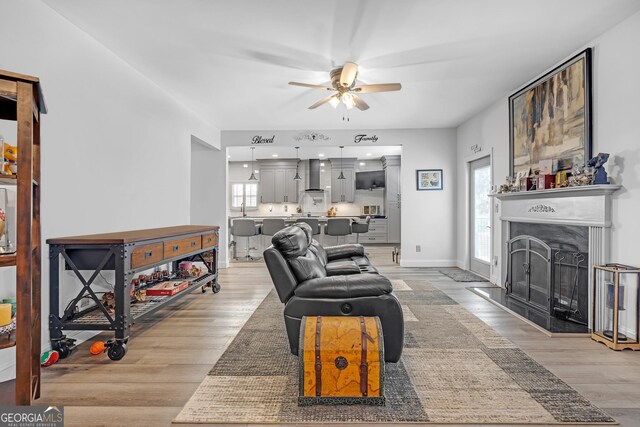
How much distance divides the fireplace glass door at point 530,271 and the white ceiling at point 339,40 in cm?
198

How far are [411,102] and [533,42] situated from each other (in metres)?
1.82

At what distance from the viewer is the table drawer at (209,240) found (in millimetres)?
4086

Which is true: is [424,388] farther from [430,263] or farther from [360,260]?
[430,263]

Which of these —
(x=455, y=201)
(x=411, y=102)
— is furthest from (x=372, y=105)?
(x=455, y=201)

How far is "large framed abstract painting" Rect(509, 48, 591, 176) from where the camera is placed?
3119 mm

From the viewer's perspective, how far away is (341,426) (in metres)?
1.66

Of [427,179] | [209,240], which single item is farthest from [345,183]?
[209,240]

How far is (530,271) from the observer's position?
381 centimetres

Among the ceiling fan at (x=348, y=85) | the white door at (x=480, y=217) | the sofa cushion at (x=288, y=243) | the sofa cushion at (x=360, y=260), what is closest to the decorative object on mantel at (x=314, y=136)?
the ceiling fan at (x=348, y=85)

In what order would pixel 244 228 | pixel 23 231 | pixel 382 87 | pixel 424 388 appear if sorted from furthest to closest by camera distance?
1. pixel 244 228
2. pixel 382 87
3. pixel 424 388
4. pixel 23 231

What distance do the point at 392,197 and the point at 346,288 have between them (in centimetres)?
799

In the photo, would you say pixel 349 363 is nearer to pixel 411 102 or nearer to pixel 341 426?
pixel 341 426

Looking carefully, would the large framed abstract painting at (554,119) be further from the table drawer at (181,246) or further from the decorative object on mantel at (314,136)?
the table drawer at (181,246)

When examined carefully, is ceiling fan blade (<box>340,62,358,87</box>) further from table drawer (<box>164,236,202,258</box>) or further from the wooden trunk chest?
the wooden trunk chest
